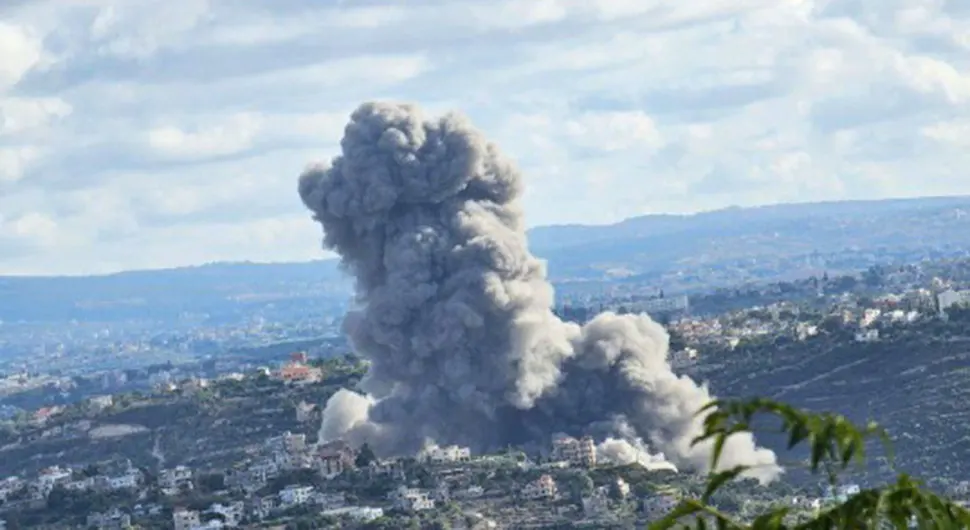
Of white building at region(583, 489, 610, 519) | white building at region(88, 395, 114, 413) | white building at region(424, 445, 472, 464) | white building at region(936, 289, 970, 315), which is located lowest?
white building at region(583, 489, 610, 519)

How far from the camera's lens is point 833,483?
1205 cm

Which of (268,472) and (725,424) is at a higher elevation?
(725,424)

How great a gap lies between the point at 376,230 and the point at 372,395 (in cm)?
870

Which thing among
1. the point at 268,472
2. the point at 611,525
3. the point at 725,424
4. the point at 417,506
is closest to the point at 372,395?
the point at 268,472

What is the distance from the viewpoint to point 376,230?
93.1 metres

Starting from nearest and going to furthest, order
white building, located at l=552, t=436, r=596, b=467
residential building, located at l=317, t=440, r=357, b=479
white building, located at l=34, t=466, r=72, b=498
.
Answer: white building, located at l=552, t=436, r=596, b=467, residential building, located at l=317, t=440, r=357, b=479, white building, located at l=34, t=466, r=72, b=498

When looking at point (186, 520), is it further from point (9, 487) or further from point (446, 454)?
point (9, 487)

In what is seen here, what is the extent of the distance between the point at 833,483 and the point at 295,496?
76.8m

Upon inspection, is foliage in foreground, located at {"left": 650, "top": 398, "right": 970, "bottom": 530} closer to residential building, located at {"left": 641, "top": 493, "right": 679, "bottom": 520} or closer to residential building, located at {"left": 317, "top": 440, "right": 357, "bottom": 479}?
residential building, located at {"left": 641, "top": 493, "right": 679, "bottom": 520}

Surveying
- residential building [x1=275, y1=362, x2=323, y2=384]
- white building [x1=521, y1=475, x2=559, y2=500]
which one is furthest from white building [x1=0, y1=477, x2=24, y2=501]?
residential building [x1=275, y1=362, x2=323, y2=384]

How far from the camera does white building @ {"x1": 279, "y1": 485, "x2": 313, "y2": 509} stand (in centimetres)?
8719

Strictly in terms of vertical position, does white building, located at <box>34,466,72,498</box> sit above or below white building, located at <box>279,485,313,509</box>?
above

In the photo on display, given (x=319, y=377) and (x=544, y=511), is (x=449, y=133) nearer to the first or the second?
(x=544, y=511)

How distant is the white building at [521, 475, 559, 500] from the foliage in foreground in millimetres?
71192
